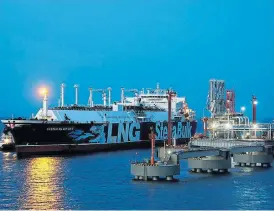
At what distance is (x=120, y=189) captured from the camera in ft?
130

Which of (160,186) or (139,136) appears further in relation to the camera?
(139,136)

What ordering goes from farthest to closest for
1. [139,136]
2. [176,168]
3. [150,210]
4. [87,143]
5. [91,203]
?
1. [139,136]
2. [87,143]
3. [176,168]
4. [91,203]
5. [150,210]

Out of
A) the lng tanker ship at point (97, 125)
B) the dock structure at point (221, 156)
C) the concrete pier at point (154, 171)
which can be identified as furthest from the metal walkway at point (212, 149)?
the lng tanker ship at point (97, 125)

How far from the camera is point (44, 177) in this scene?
46125mm

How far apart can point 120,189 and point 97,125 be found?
36.8 m

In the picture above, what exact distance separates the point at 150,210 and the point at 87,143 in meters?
42.0

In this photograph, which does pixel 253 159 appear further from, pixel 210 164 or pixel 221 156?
pixel 210 164

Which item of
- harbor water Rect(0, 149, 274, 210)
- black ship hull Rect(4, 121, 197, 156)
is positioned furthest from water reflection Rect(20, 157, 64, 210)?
black ship hull Rect(4, 121, 197, 156)

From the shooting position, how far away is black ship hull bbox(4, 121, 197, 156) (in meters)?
67.2

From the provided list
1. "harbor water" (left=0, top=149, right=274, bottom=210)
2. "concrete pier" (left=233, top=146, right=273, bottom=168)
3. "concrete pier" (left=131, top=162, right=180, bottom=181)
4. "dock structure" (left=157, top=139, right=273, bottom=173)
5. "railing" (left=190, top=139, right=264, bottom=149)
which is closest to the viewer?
"harbor water" (left=0, top=149, right=274, bottom=210)

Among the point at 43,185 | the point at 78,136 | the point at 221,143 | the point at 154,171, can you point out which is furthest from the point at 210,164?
the point at 78,136

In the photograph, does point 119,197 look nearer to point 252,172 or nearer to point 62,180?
point 62,180

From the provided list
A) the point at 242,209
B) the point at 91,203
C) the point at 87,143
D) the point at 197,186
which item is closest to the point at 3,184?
the point at 91,203

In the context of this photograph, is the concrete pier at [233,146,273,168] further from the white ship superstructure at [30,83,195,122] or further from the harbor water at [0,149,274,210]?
the white ship superstructure at [30,83,195,122]
